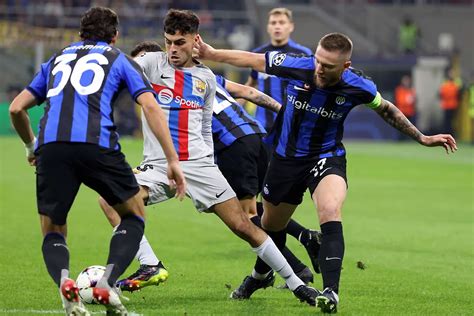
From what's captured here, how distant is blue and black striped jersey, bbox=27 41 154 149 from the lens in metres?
6.66

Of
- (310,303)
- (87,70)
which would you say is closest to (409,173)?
(310,303)

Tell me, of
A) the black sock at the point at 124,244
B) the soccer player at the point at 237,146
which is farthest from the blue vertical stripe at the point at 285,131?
the black sock at the point at 124,244

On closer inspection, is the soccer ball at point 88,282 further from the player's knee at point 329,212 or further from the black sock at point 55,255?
the player's knee at point 329,212

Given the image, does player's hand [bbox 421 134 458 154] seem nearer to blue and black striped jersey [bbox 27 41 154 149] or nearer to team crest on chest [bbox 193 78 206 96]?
team crest on chest [bbox 193 78 206 96]

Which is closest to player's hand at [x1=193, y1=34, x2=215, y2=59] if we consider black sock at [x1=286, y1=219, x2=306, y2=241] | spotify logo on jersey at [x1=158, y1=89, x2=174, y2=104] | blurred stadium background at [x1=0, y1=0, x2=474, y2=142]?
spotify logo on jersey at [x1=158, y1=89, x2=174, y2=104]

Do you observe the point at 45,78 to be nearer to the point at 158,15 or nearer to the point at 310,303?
the point at 310,303

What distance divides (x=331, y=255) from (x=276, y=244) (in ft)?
3.69

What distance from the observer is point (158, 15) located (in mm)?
39375

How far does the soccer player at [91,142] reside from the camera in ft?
21.8

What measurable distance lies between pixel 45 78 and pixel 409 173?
57.0 feet

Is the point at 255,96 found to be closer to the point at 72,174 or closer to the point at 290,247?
the point at 72,174

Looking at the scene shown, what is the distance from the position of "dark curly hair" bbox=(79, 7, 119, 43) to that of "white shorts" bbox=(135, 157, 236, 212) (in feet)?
4.94

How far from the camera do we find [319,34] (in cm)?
4219

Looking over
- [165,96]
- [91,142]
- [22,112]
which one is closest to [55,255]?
[91,142]
